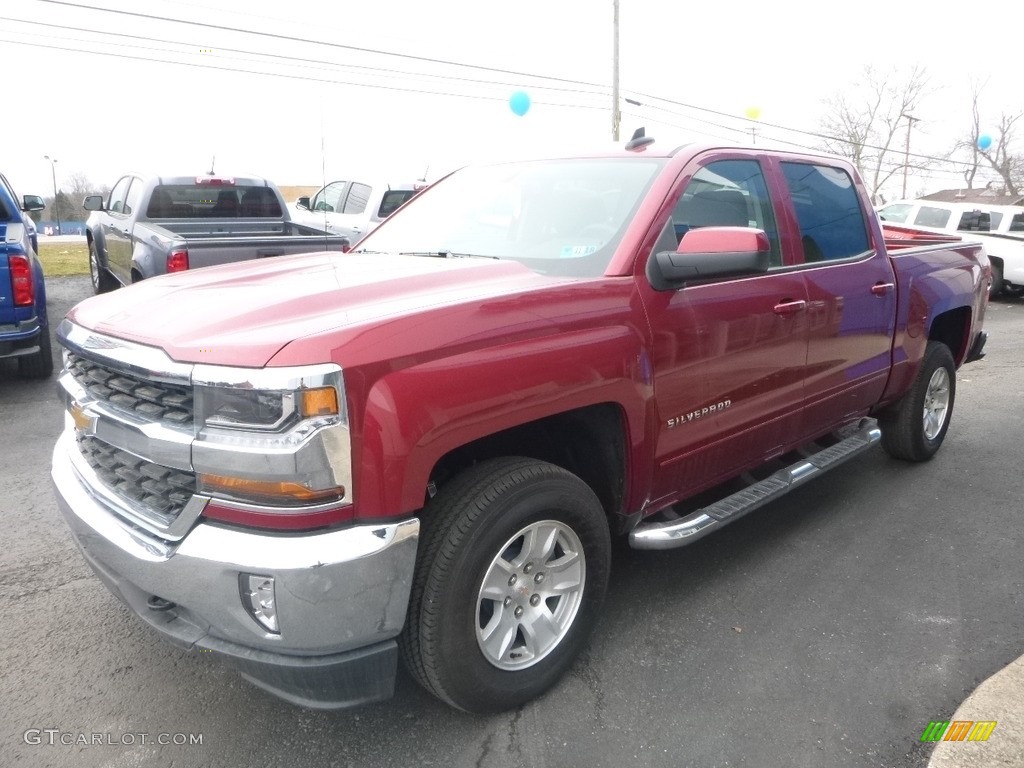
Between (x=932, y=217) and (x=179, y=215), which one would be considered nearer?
(x=179, y=215)

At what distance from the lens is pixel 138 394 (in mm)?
2297

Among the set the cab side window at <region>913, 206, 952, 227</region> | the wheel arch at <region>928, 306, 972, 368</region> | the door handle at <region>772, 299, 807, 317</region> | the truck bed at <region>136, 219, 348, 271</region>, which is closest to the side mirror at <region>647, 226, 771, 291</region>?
the door handle at <region>772, 299, 807, 317</region>

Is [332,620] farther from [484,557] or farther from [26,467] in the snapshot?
[26,467]

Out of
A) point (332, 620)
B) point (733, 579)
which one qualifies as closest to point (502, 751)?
point (332, 620)

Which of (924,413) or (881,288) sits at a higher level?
(881,288)

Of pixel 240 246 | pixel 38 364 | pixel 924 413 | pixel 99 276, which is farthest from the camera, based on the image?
pixel 99 276

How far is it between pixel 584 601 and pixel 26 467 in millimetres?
3866

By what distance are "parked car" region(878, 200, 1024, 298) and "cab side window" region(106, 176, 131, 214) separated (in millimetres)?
14182

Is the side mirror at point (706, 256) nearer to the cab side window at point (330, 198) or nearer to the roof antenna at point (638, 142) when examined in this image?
the roof antenna at point (638, 142)

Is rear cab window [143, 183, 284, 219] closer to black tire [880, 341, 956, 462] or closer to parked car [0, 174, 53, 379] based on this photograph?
parked car [0, 174, 53, 379]

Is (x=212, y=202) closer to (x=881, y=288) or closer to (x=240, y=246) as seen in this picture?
(x=240, y=246)

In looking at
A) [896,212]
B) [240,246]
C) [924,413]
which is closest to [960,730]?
[924,413]

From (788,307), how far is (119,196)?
9093mm

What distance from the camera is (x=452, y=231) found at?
356 centimetres
